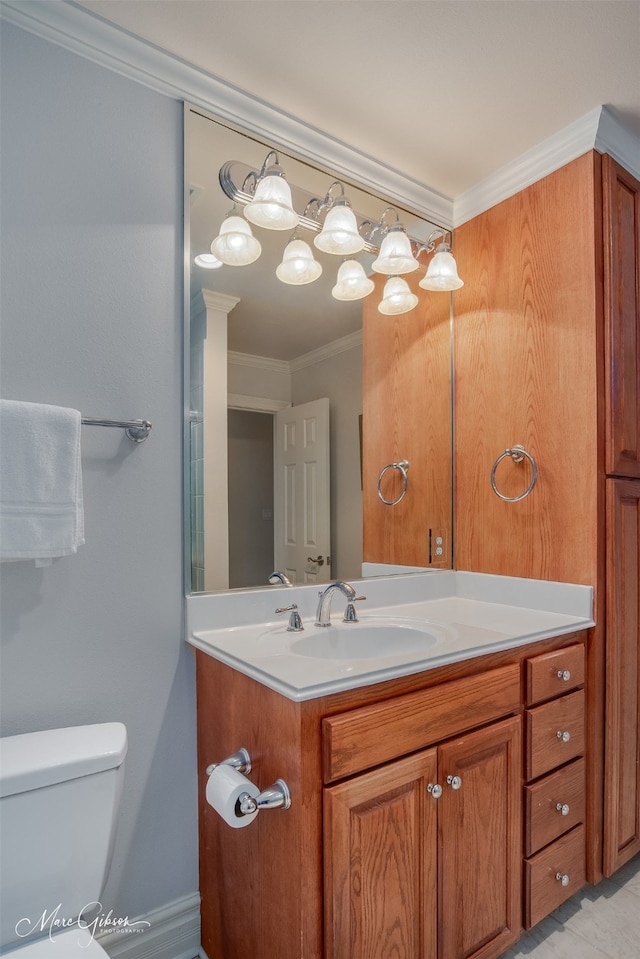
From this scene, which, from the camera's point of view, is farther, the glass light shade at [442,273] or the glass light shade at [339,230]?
the glass light shade at [442,273]

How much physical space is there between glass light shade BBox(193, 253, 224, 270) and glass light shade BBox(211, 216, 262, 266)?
12 millimetres

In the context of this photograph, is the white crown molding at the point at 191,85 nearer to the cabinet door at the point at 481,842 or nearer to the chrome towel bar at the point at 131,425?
the chrome towel bar at the point at 131,425

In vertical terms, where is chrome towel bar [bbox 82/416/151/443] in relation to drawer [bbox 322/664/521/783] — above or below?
above

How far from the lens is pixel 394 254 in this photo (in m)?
1.75

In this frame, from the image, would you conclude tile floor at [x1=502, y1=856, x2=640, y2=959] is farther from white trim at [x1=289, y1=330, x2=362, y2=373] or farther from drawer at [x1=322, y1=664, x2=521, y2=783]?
white trim at [x1=289, y1=330, x2=362, y2=373]

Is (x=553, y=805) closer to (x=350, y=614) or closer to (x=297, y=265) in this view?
(x=350, y=614)

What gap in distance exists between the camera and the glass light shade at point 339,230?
162 cm

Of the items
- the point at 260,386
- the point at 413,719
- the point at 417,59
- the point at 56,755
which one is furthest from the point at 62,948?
the point at 417,59

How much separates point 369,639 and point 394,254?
4.00 ft

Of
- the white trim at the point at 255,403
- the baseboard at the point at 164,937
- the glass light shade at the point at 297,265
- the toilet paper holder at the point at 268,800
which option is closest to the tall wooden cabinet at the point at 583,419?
A: the glass light shade at the point at 297,265

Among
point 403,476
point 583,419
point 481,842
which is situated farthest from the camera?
point 403,476

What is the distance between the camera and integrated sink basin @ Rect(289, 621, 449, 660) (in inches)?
57.9

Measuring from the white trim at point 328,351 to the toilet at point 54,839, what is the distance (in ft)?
3.76

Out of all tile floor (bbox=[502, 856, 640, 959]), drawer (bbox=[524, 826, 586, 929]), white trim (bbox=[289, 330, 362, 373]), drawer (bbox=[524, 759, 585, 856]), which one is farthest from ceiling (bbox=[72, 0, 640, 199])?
tile floor (bbox=[502, 856, 640, 959])
